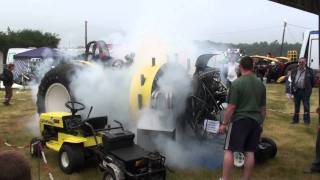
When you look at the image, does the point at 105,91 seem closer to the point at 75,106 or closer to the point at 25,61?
the point at 75,106

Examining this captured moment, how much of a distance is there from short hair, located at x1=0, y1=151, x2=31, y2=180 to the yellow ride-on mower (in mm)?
3657

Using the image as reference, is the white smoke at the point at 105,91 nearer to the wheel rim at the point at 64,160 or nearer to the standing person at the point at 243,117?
the wheel rim at the point at 64,160

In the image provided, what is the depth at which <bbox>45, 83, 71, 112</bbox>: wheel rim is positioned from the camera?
26.9ft

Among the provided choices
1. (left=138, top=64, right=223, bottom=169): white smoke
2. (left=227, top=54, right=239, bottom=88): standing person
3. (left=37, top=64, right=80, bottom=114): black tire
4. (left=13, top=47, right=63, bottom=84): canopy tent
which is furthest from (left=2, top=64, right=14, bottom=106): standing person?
(left=138, top=64, right=223, bottom=169): white smoke

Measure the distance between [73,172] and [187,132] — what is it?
1886 millimetres

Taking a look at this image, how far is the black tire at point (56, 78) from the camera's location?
7.94 meters

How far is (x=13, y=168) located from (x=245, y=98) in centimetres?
409

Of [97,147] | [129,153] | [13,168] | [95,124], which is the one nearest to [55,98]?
[95,124]

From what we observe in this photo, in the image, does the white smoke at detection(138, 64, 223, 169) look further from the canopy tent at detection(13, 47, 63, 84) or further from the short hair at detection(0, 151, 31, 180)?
the canopy tent at detection(13, 47, 63, 84)

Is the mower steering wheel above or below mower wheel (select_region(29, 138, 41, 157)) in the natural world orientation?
above

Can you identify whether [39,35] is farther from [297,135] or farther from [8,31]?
[297,135]

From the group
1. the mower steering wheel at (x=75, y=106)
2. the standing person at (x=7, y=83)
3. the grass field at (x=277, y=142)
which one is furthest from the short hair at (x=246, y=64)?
the standing person at (x=7, y=83)

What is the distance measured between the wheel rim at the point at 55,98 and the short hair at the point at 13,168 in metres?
6.30

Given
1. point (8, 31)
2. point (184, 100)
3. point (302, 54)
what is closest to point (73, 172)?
point (184, 100)
